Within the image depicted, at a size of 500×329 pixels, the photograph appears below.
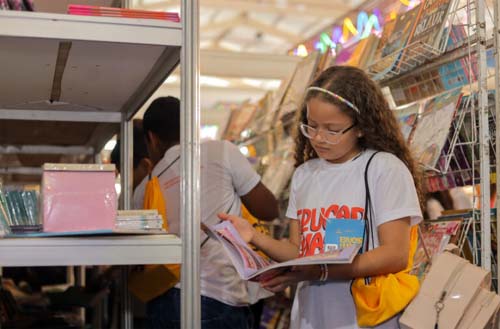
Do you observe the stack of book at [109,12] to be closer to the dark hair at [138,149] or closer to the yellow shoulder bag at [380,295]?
the yellow shoulder bag at [380,295]

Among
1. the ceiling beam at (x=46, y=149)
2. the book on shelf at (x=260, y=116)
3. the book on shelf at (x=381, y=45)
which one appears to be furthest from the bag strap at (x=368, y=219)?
the book on shelf at (x=260, y=116)

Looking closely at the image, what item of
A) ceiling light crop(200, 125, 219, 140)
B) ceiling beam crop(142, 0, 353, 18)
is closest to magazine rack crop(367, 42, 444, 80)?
ceiling light crop(200, 125, 219, 140)

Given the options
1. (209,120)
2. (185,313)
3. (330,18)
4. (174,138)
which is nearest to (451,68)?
(174,138)

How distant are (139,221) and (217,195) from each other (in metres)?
0.77

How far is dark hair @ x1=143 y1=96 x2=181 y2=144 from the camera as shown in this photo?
2.54 metres

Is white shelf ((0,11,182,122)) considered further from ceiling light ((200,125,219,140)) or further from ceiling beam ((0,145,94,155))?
ceiling light ((200,125,219,140))

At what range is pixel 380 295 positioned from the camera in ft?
5.65

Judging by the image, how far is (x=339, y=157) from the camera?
1896 mm

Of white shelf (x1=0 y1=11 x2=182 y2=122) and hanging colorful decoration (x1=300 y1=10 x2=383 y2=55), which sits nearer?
white shelf (x1=0 y1=11 x2=182 y2=122)

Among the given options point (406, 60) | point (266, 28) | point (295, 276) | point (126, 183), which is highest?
point (266, 28)

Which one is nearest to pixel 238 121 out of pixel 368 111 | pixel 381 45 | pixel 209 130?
pixel 209 130

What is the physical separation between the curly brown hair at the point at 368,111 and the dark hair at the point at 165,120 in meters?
0.72

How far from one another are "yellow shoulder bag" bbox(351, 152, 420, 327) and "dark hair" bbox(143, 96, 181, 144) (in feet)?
3.26

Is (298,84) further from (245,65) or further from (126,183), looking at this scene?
(245,65)
